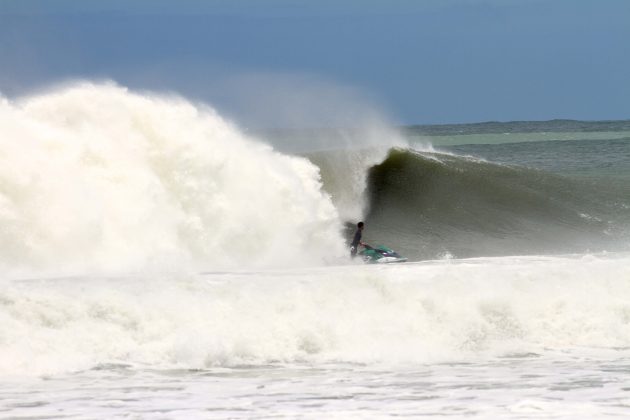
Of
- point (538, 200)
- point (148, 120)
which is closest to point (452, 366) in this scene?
point (148, 120)

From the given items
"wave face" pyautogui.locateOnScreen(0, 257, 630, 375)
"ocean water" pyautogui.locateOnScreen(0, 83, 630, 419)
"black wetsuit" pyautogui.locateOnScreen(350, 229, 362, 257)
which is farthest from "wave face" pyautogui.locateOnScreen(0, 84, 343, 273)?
"wave face" pyautogui.locateOnScreen(0, 257, 630, 375)

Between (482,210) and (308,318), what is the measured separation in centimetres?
1193

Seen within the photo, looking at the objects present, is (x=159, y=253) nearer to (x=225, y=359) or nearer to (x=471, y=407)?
(x=225, y=359)

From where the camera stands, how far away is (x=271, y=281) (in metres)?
13.2

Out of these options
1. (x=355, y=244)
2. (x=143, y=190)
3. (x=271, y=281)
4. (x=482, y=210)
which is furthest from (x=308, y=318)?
(x=482, y=210)

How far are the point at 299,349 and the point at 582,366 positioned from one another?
107 inches

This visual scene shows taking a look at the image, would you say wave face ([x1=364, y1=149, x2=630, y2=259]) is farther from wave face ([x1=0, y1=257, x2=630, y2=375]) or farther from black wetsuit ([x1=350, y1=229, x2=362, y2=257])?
wave face ([x1=0, y1=257, x2=630, y2=375])

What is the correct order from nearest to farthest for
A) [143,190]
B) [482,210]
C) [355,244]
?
[355,244] → [143,190] → [482,210]

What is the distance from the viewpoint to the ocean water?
9031mm

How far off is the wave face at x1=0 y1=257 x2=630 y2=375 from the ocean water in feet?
0.10

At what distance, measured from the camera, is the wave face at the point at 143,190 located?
15.4 metres

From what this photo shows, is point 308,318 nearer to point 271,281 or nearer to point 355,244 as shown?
point 271,281

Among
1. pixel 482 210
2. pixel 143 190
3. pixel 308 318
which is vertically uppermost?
pixel 482 210

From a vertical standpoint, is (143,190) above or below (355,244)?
above
